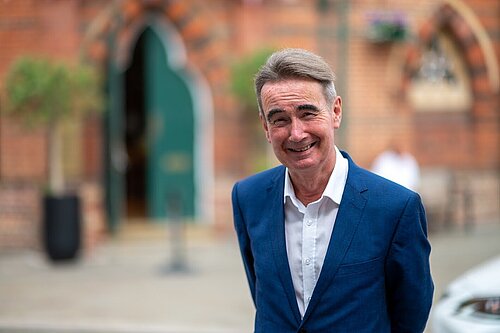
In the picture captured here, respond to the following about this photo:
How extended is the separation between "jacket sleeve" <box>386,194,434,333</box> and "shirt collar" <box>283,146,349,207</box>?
21 centimetres

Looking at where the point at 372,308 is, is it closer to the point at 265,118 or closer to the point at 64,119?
the point at 265,118

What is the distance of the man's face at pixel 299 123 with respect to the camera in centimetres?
264

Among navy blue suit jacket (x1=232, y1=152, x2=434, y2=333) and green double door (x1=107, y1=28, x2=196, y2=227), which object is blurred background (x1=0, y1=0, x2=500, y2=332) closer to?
green double door (x1=107, y1=28, x2=196, y2=227)

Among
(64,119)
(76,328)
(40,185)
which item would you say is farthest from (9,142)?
(76,328)

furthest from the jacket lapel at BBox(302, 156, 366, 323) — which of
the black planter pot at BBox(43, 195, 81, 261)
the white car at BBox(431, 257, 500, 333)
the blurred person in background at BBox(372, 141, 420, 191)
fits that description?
the blurred person in background at BBox(372, 141, 420, 191)

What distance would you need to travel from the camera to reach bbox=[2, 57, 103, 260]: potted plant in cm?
1086

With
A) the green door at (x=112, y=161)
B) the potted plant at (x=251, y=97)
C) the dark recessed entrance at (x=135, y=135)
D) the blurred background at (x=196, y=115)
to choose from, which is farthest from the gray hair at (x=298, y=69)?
the dark recessed entrance at (x=135, y=135)

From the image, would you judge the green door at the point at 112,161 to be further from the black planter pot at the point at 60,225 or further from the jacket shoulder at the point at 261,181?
the jacket shoulder at the point at 261,181

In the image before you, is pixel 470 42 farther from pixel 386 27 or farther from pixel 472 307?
pixel 472 307

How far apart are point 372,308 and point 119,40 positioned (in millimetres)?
10614

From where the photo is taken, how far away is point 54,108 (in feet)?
36.0

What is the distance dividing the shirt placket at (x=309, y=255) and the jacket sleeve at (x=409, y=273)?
0.76 feet

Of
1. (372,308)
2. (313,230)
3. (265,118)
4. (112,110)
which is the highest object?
(112,110)

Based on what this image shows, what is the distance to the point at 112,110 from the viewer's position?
12.6 m
